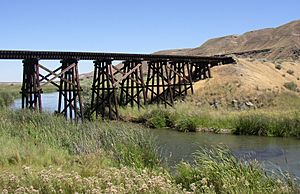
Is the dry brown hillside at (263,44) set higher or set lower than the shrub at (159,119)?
higher

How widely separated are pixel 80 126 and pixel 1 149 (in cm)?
305

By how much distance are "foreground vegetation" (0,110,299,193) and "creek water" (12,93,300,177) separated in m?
2.50

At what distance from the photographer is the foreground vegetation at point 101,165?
6449 mm

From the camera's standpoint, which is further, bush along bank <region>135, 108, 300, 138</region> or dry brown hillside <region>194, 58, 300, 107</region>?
dry brown hillside <region>194, 58, 300, 107</region>

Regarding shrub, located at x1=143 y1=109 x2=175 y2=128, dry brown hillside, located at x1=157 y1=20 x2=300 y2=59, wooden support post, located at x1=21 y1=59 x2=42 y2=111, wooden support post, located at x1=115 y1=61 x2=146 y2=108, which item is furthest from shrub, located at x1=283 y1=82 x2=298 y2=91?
dry brown hillside, located at x1=157 y1=20 x2=300 y2=59

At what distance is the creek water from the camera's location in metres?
14.0

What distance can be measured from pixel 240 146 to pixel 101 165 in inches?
366

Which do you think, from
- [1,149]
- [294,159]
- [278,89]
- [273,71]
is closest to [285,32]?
[273,71]

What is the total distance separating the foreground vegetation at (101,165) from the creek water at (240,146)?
250 cm

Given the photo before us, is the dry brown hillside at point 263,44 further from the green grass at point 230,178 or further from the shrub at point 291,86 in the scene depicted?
the green grass at point 230,178

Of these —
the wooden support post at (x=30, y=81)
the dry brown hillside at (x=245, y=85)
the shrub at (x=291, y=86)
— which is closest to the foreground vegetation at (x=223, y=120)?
the wooden support post at (x=30, y=81)

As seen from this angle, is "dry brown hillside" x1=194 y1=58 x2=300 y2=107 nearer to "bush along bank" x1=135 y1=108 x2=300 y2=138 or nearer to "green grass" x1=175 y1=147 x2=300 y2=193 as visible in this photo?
"bush along bank" x1=135 y1=108 x2=300 y2=138

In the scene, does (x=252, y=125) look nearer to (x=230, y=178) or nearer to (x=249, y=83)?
(x=249, y=83)

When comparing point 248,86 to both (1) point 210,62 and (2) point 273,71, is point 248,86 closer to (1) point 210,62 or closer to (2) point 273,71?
(1) point 210,62
